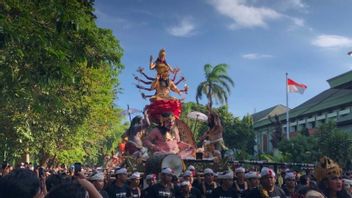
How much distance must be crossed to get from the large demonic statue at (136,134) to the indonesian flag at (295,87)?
16.5 metres

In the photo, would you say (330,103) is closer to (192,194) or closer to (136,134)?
(136,134)

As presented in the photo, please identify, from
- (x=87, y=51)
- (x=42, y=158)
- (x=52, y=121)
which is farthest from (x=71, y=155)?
(x=87, y=51)

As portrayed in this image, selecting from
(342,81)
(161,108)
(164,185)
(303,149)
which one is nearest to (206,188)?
(164,185)

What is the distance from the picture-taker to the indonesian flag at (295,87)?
39.2m

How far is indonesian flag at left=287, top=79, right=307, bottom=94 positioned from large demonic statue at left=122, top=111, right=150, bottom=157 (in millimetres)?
16506

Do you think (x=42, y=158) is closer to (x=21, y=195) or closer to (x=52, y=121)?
(x=52, y=121)

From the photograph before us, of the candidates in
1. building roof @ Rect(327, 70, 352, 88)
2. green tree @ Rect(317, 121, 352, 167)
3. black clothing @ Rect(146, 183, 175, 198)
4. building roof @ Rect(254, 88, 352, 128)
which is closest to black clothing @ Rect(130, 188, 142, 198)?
black clothing @ Rect(146, 183, 175, 198)

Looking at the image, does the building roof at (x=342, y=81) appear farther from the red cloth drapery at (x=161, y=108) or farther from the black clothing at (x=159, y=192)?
the black clothing at (x=159, y=192)

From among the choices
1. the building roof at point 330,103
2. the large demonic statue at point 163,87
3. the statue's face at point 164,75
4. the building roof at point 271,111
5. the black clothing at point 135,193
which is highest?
the building roof at point 271,111

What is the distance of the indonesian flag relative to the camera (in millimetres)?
39156

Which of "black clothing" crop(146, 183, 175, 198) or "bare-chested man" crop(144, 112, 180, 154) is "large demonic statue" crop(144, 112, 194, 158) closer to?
"bare-chested man" crop(144, 112, 180, 154)

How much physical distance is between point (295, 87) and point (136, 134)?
18.1m

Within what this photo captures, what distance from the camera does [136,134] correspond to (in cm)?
2627

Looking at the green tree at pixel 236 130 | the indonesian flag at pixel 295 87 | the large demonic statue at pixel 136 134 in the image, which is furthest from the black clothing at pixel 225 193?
the green tree at pixel 236 130
